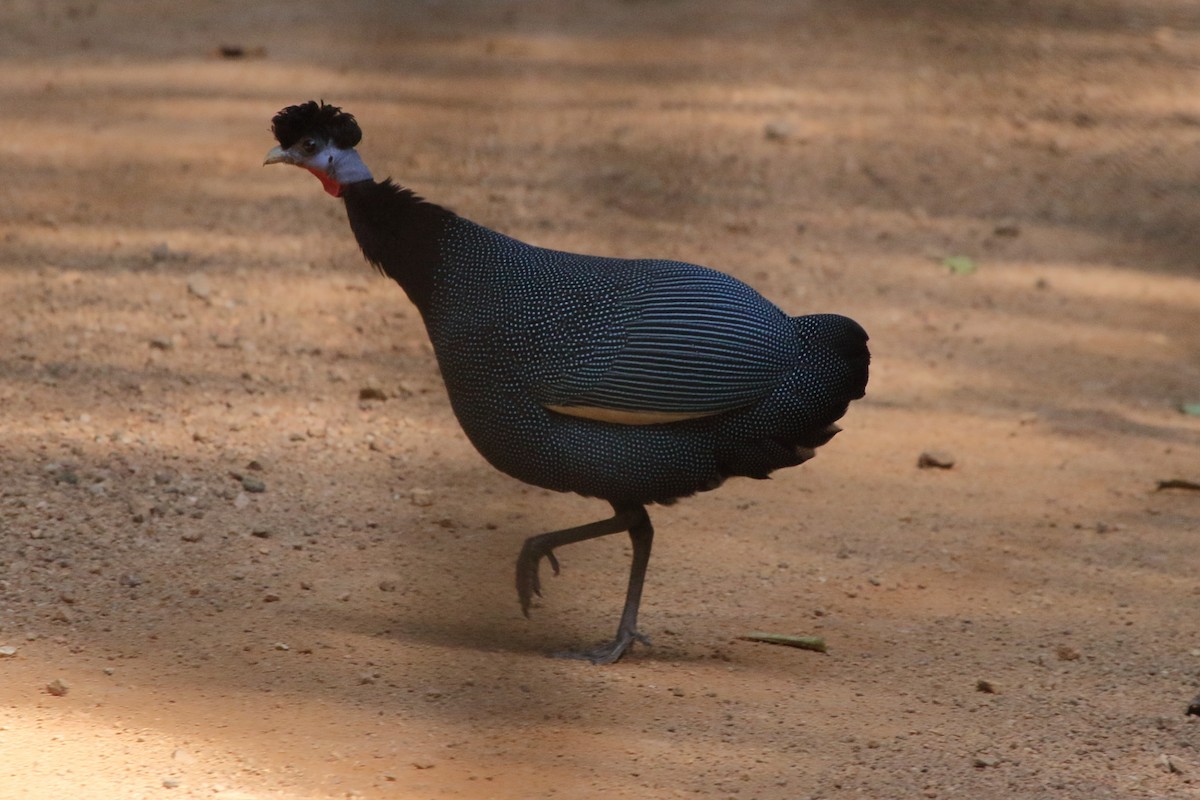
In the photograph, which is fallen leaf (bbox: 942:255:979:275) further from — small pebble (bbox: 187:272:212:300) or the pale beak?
the pale beak

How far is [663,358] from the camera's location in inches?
156

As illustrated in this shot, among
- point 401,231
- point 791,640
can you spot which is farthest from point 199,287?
point 791,640

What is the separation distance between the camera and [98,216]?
24.1 feet

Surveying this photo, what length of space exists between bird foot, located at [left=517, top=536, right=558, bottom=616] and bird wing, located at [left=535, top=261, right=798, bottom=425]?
18.7 inches

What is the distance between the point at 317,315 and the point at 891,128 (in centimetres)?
424

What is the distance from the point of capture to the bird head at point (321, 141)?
166 inches

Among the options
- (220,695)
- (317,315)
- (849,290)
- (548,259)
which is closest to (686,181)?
(849,290)

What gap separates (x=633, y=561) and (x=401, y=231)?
3.87 ft

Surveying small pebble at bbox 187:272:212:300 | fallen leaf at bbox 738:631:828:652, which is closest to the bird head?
fallen leaf at bbox 738:631:828:652

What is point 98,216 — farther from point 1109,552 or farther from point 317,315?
point 1109,552

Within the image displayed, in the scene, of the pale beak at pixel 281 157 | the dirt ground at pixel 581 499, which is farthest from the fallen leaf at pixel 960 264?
the pale beak at pixel 281 157

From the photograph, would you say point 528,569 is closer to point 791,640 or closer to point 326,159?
point 791,640

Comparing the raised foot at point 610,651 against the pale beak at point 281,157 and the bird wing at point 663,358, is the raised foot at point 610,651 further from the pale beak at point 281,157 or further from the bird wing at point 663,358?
the pale beak at point 281,157

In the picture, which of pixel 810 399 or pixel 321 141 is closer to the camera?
pixel 810 399
